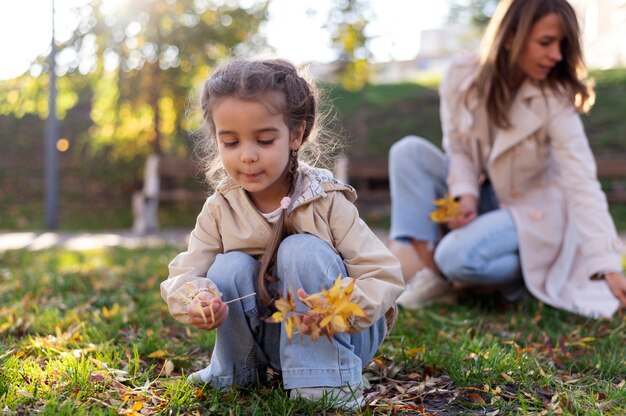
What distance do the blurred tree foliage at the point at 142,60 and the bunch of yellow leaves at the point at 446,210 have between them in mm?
6179

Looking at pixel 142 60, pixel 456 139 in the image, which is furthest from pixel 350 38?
pixel 456 139

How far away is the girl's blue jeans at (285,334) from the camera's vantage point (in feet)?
6.06

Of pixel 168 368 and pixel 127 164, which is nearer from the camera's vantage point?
pixel 168 368

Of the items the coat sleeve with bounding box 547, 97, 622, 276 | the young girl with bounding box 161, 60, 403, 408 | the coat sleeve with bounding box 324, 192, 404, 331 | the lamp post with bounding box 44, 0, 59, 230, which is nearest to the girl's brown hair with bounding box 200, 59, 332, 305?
the young girl with bounding box 161, 60, 403, 408

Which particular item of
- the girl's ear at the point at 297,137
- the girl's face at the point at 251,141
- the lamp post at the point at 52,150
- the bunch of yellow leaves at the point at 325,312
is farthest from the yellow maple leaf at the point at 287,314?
the lamp post at the point at 52,150

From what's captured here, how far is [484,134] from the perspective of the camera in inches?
135

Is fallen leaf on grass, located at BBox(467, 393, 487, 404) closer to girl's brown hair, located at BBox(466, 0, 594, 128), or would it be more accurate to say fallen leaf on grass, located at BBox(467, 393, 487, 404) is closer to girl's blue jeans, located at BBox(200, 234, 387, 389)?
girl's blue jeans, located at BBox(200, 234, 387, 389)

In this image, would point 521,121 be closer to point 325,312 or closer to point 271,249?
point 271,249

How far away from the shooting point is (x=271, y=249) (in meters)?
1.93

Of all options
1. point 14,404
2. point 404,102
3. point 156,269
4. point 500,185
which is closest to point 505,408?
point 14,404

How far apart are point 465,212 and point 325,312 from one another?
1.81m

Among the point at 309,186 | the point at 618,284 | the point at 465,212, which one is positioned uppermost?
the point at 309,186

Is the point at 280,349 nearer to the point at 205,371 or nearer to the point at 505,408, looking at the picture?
the point at 205,371

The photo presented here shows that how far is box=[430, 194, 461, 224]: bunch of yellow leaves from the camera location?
3.20 m
